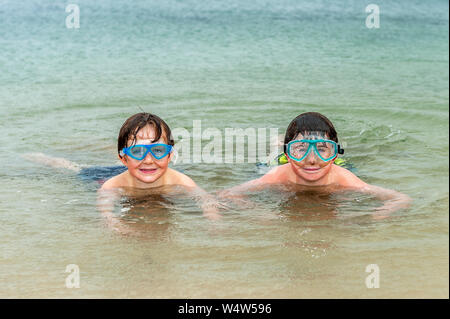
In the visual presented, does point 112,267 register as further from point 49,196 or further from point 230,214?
point 49,196

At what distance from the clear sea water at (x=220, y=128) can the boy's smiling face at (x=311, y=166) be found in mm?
190

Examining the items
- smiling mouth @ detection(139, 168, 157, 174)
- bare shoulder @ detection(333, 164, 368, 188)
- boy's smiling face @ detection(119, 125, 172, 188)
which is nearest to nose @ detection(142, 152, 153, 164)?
boy's smiling face @ detection(119, 125, 172, 188)

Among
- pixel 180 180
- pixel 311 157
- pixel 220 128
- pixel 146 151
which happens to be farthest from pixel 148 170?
pixel 220 128

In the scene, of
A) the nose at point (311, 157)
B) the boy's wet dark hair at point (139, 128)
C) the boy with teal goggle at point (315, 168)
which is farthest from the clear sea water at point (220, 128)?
the boy's wet dark hair at point (139, 128)

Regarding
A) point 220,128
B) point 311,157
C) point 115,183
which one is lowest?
point 115,183

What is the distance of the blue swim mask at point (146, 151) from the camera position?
531 cm

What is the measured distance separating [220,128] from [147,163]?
117 inches

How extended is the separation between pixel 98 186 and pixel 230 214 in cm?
142

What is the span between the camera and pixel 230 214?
17.0 feet

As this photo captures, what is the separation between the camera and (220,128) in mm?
8297

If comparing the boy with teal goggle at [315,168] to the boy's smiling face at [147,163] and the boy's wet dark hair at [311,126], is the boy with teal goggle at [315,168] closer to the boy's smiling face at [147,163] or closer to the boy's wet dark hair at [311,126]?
the boy's wet dark hair at [311,126]

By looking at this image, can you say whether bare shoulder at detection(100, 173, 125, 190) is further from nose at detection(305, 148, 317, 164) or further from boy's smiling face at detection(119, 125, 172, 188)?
nose at detection(305, 148, 317, 164)

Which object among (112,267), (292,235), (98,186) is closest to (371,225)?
(292,235)

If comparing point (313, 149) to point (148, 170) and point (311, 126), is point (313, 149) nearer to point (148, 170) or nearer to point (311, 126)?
point (311, 126)
